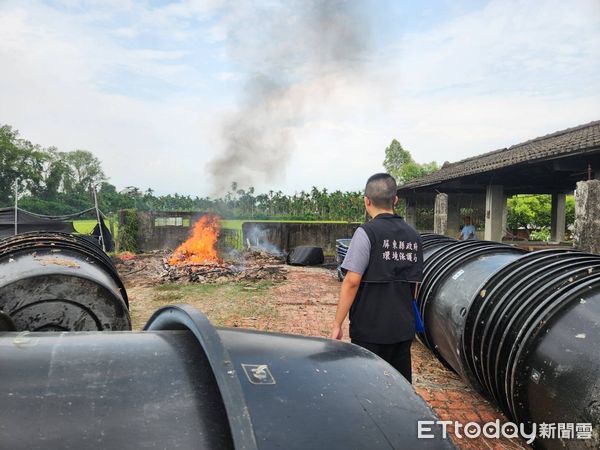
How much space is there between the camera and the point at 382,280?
2.96 meters

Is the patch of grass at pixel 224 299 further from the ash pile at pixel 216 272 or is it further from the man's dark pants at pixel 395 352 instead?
the man's dark pants at pixel 395 352

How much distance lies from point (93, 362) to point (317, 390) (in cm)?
63

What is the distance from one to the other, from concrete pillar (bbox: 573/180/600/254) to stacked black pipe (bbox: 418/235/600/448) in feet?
11.9

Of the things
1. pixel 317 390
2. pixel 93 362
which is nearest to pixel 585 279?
pixel 317 390

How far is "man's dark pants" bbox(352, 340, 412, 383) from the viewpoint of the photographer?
3000 mm

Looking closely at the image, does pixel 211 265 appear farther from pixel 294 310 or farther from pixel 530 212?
pixel 530 212

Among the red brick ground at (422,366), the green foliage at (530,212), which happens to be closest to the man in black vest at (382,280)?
the red brick ground at (422,366)

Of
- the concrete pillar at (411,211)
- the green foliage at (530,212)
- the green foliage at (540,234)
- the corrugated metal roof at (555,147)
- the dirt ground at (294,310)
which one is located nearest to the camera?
the dirt ground at (294,310)

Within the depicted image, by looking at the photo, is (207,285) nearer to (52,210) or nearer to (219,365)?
(219,365)

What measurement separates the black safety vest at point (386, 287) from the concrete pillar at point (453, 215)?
1609 centimetres

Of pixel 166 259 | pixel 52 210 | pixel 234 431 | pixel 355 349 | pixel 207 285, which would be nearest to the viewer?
pixel 234 431

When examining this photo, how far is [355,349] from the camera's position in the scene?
1570mm

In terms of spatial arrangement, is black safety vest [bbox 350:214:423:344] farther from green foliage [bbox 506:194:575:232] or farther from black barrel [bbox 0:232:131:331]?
green foliage [bbox 506:194:575:232]

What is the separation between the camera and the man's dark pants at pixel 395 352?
3.00 m
